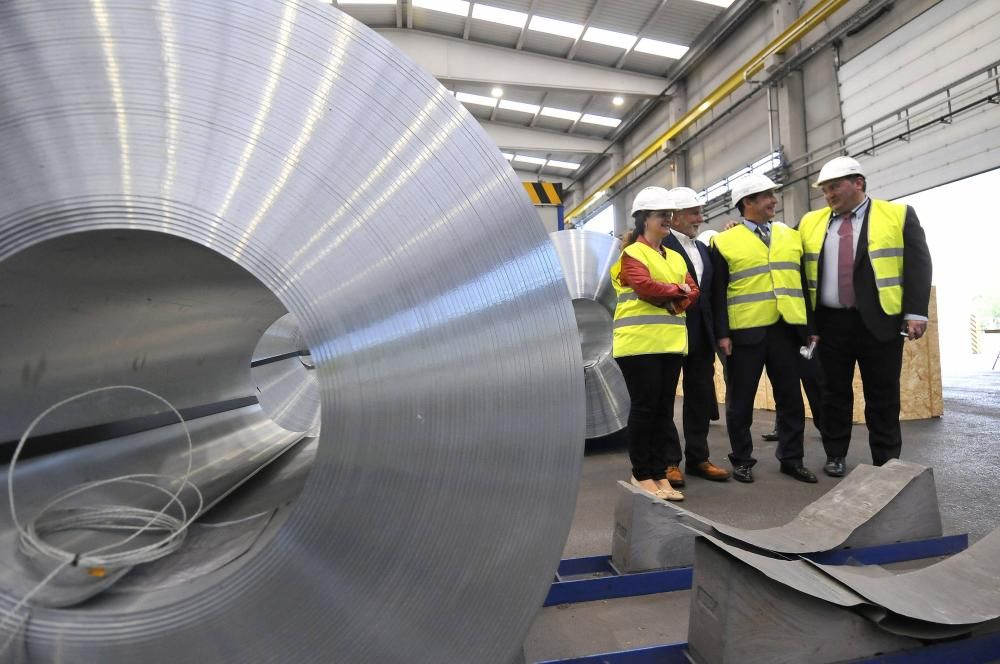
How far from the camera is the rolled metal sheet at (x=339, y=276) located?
1.77ft

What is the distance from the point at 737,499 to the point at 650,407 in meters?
0.51

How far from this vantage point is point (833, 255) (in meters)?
2.32

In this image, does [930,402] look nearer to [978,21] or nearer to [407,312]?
[978,21]

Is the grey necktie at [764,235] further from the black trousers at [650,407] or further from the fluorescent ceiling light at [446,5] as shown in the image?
the fluorescent ceiling light at [446,5]

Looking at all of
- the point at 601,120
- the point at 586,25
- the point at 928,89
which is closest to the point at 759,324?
the point at 928,89

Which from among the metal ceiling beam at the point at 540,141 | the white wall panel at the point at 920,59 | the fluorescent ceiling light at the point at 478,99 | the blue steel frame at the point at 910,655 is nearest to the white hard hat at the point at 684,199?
the blue steel frame at the point at 910,655

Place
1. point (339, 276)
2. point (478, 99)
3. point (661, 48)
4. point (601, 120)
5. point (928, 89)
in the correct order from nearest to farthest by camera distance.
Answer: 1. point (339, 276)
2. point (928, 89)
3. point (661, 48)
4. point (478, 99)
5. point (601, 120)

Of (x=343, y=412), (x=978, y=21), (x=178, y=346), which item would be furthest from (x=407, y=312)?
(x=978, y=21)

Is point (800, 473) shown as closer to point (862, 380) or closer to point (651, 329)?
point (862, 380)

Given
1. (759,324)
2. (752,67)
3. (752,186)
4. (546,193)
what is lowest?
(759,324)

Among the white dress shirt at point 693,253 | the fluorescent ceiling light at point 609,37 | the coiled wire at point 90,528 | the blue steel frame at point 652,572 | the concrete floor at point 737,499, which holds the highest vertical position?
the fluorescent ceiling light at point 609,37

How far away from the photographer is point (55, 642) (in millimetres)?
534

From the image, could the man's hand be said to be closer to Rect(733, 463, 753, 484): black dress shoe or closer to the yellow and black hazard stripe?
Rect(733, 463, 753, 484): black dress shoe

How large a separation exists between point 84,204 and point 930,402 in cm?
467
